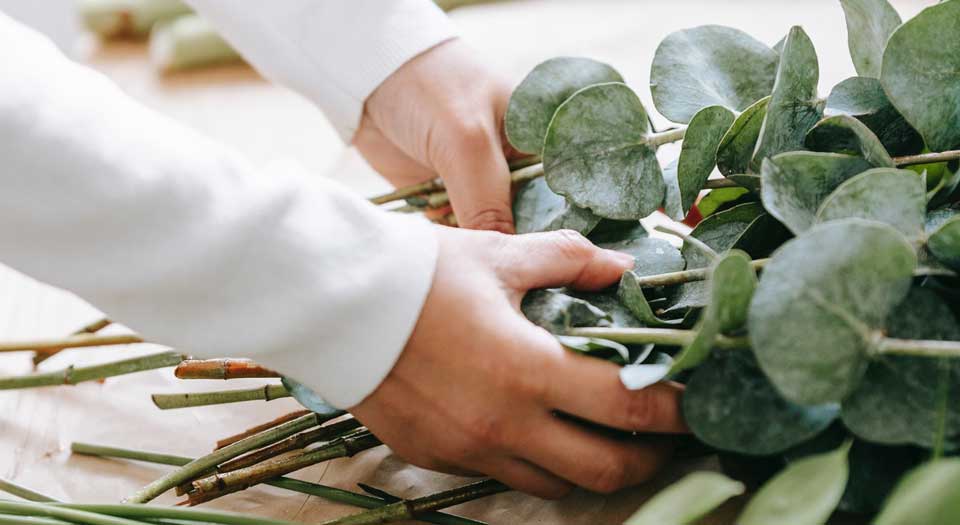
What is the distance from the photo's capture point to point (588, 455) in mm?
377

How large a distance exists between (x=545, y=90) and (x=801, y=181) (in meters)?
0.15

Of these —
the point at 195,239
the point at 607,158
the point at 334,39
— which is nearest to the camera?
the point at 195,239

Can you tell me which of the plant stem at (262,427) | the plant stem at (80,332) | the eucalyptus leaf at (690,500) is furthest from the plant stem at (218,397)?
the eucalyptus leaf at (690,500)

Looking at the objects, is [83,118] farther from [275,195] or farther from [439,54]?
[439,54]

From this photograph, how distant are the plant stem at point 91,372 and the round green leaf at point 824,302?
32cm

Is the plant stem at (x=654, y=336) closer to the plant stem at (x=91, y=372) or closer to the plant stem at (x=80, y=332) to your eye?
the plant stem at (x=91, y=372)

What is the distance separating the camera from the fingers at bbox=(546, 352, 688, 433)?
36cm

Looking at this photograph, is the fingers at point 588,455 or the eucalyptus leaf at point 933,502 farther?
the fingers at point 588,455

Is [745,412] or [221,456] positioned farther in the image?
[221,456]

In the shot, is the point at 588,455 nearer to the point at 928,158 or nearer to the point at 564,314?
the point at 564,314

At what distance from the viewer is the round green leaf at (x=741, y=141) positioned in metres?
0.40

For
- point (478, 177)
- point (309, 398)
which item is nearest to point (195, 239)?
point (309, 398)

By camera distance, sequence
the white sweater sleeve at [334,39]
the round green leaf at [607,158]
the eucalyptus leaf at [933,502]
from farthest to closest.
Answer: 1. the white sweater sleeve at [334,39]
2. the round green leaf at [607,158]
3. the eucalyptus leaf at [933,502]

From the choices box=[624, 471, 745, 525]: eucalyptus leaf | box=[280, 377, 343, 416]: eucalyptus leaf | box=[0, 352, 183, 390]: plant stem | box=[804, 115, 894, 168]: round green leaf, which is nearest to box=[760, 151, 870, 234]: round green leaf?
box=[804, 115, 894, 168]: round green leaf
